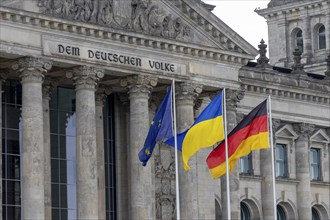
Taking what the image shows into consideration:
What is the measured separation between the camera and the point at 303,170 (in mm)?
85000

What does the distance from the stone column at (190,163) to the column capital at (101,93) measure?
132 inches

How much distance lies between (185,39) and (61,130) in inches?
289

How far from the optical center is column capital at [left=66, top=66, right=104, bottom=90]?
68812mm

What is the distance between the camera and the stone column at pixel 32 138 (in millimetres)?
65750

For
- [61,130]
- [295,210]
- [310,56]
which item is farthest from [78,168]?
[310,56]

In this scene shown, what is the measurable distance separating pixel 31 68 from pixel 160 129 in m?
6.44

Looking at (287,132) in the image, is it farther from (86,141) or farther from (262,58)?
(86,141)

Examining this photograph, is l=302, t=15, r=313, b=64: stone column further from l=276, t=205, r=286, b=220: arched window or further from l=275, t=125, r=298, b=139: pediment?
l=276, t=205, r=286, b=220: arched window

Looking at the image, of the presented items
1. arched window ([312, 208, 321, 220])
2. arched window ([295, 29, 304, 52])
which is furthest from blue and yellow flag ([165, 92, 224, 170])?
arched window ([295, 29, 304, 52])

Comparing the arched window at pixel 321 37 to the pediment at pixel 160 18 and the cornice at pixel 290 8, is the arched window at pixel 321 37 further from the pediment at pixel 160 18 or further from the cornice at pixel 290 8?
the pediment at pixel 160 18

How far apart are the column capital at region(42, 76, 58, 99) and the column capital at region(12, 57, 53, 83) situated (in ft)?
10.8

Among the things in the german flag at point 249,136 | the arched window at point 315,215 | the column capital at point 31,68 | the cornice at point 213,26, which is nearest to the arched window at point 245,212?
the arched window at point 315,215

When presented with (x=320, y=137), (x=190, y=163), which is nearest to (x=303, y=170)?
(x=320, y=137)

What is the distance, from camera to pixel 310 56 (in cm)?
10156
